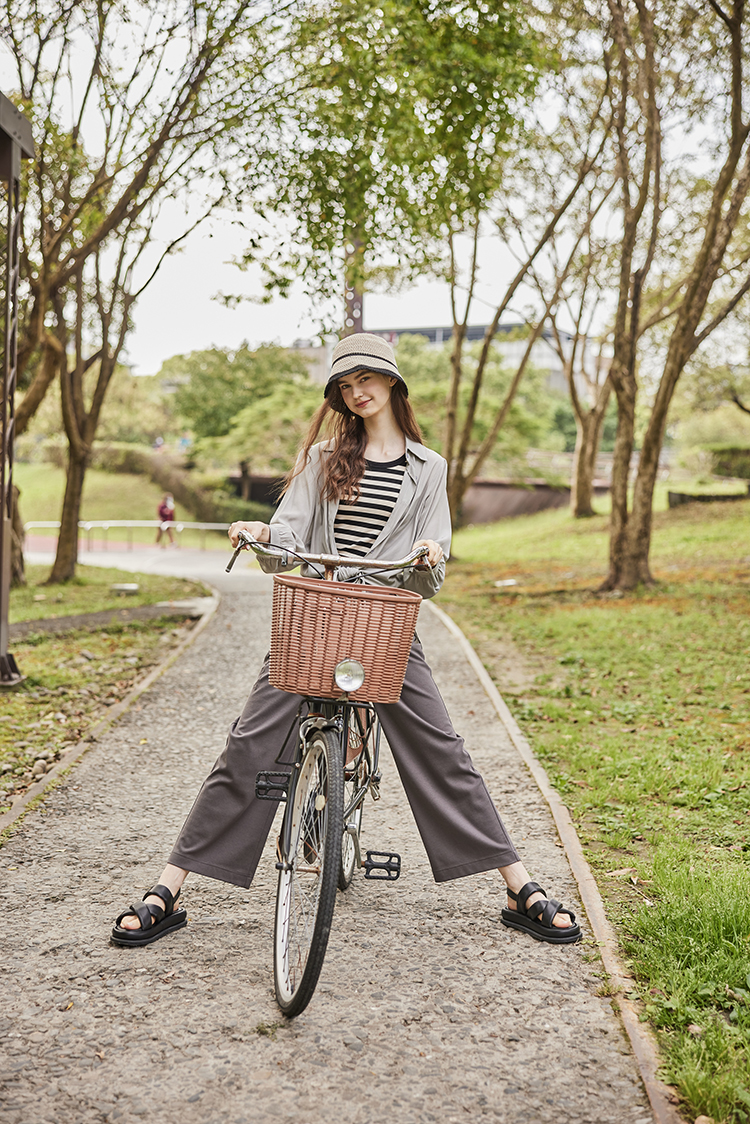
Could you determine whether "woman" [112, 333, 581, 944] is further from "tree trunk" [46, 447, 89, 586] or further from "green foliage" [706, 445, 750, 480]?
"green foliage" [706, 445, 750, 480]

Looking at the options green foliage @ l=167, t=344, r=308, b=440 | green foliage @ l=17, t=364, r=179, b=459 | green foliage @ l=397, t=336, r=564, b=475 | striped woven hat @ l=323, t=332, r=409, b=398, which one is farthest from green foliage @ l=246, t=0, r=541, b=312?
green foliage @ l=167, t=344, r=308, b=440

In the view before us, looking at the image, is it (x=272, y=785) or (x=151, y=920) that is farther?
(x=151, y=920)

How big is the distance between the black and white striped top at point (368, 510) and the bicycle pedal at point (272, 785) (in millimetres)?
779

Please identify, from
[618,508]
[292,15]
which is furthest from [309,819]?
[618,508]

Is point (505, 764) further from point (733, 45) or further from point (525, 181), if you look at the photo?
point (525, 181)

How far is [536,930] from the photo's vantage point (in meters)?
3.70

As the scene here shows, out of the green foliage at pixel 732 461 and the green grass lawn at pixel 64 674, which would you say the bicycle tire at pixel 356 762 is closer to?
the green grass lawn at pixel 64 674

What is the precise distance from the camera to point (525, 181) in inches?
869

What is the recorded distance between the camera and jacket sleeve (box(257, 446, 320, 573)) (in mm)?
3492

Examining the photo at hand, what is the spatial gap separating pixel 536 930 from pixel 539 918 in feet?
0.14

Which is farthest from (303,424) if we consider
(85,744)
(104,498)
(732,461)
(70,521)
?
(85,744)

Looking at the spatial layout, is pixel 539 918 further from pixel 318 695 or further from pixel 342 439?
pixel 342 439

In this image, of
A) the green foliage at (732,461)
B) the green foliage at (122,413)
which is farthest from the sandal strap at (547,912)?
the green foliage at (732,461)

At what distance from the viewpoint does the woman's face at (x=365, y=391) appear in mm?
3553
